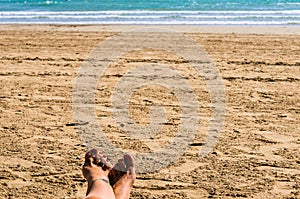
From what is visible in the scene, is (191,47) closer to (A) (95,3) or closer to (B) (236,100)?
(B) (236,100)

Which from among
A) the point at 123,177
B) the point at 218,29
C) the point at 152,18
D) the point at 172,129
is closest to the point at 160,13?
the point at 152,18

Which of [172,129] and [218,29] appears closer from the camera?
[172,129]

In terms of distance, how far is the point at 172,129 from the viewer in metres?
5.30

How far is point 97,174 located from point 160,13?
16.9 metres

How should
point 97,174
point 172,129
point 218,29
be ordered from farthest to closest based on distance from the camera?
point 218,29 < point 172,129 < point 97,174

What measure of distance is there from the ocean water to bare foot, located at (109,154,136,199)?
12.7 meters

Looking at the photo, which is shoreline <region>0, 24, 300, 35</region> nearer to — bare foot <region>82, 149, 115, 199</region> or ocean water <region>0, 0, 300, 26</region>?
ocean water <region>0, 0, 300, 26</region>

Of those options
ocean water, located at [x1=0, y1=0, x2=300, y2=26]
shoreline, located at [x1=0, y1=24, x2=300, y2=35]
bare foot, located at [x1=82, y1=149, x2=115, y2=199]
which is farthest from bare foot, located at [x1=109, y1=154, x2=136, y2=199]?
ocean water, located at [x1=0, y1=0, x2=300, y2=26]

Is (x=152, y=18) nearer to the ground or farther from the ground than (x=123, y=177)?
farther from the ground

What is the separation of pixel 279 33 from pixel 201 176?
982 cm

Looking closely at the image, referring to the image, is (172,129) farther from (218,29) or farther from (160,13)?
(160,13)

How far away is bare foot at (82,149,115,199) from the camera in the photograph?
11.9 feet

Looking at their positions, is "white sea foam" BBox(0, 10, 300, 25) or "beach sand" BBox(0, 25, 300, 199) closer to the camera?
"beach sand" BBox(0, 25, 300, 199)

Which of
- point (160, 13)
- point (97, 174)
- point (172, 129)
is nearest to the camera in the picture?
point (97, 174)
